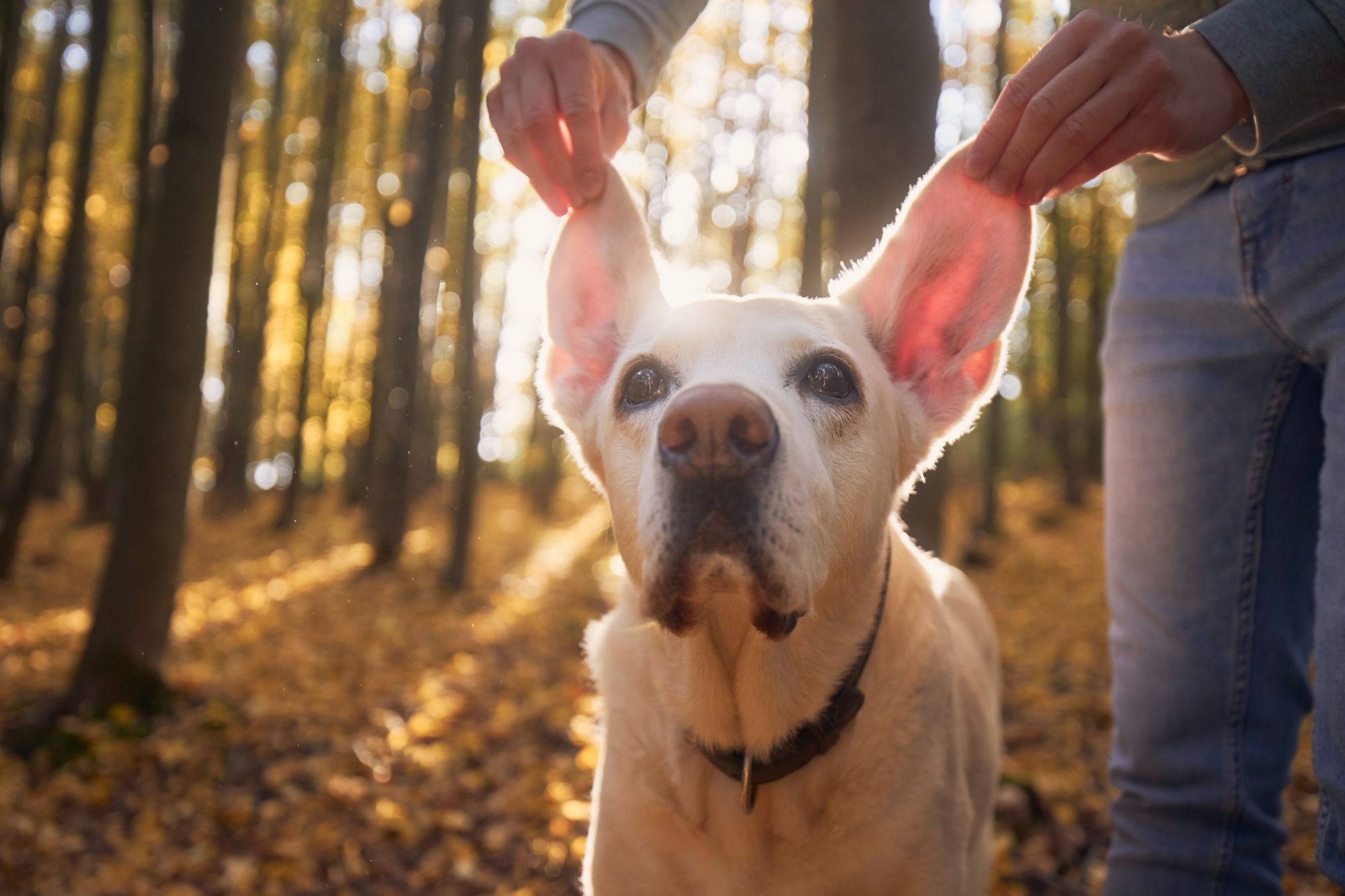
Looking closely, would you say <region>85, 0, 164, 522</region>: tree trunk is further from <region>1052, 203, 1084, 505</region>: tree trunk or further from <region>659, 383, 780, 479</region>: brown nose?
<region>1052, 203, 1084, 505</region>: tree trunk

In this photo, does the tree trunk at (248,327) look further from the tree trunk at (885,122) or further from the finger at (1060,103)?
the finger at (1060,103)

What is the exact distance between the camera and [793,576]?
197cm

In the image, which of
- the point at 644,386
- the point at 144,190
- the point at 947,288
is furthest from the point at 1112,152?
the point at 144,190

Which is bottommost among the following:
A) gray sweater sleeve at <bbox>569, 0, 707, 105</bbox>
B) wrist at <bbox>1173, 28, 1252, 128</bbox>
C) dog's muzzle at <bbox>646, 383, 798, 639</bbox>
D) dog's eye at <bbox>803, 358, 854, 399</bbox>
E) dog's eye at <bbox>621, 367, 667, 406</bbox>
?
dog's muzzle at <bbox>646, 383, 798, 639</bbox>

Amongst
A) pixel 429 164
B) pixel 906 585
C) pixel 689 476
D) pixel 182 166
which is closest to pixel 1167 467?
pixel 906 585

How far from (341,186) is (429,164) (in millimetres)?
10855

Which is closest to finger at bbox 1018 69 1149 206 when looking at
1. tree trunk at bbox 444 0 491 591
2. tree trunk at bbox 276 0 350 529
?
tree trunk at bbox 444 0 491 591

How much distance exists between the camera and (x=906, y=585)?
257 centimetres

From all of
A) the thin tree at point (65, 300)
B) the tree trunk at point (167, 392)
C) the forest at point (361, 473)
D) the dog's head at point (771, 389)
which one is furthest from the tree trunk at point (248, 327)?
the dog's head at point (771, 389)

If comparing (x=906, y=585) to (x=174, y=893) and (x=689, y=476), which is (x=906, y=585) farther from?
(x=174, y=893)

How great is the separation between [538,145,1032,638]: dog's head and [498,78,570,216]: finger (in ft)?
0.45

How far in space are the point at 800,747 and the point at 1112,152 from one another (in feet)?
5.14

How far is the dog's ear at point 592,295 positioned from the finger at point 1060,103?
1138mm

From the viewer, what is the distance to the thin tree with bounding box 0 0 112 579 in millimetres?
10656
